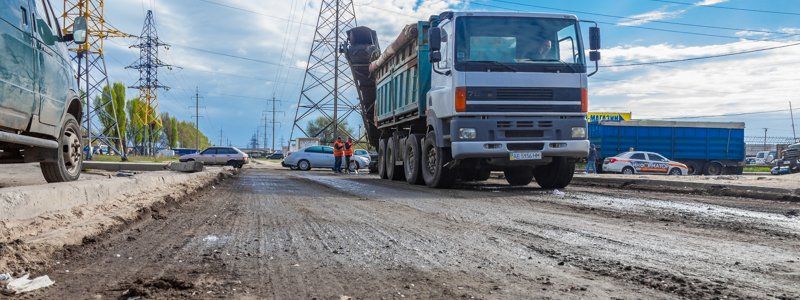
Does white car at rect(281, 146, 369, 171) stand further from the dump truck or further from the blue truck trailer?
the dump truck

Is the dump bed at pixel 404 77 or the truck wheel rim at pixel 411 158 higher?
the dump bed at pixel 404 77

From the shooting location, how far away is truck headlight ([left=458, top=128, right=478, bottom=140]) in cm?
946

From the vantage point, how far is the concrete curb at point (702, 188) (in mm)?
8617

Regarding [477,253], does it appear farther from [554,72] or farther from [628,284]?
[554,72]

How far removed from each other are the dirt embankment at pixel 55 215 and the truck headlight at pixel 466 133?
487 centimetres

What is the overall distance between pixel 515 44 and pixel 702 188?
4281 millimetres

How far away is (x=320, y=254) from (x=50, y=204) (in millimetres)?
2066

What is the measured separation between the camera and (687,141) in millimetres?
29188

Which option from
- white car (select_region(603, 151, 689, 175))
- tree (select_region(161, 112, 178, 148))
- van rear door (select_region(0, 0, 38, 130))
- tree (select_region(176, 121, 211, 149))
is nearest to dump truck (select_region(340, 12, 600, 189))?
van rear door (select_region(0, 0, 38, 130))

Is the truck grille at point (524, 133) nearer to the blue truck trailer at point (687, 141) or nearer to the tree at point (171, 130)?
the blue truck trailer at point (687, 141)

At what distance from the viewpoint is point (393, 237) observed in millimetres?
4270

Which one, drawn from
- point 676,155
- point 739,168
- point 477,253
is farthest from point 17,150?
point 739,168

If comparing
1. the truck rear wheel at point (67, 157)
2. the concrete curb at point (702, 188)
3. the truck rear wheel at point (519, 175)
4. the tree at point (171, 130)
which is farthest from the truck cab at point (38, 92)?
the tree at point (171, 130)

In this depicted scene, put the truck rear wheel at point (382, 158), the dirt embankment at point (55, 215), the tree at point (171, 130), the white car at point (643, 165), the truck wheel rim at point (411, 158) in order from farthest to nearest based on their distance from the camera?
the tree at point (171, 130), the white car at point (643, 165), the truck rear wheel at point (382, 158), the truck wheel rim at point (411, 158), the dirt embankment at point (55, 215)
